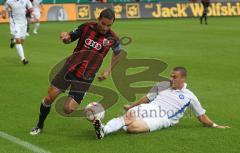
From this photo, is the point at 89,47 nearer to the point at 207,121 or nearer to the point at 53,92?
the point at 53,92

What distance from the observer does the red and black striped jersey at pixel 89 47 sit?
878cm

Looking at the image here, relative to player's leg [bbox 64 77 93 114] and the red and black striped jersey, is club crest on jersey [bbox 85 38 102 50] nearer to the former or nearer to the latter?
the red and black striped jersey

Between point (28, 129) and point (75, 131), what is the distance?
0.82m

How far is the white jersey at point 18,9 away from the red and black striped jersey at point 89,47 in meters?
10.3

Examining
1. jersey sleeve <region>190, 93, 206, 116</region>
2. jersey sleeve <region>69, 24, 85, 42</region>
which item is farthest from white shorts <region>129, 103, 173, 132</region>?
jersey sleeve <region>69, 24, 85, 42</region>

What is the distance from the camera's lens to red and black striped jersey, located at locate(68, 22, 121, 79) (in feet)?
28.8

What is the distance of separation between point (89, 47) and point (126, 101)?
3.09 m

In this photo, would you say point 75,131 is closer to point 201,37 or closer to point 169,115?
point 169,115

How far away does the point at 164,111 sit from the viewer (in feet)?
29.2

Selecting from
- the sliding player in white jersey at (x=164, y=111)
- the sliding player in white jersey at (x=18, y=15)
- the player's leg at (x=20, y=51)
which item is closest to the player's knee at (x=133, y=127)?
the sliding player in white jersey at (x=164, y=111)

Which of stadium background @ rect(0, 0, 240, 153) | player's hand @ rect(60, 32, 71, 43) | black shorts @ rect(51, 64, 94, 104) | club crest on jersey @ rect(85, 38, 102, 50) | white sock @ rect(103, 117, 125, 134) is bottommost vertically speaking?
stadium background @ rect(0, 0, 240, 153)

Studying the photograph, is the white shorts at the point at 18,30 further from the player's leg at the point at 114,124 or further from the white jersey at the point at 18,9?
the player's leg at the point at 114,124

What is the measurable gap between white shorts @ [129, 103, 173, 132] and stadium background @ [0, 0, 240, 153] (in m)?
0.12

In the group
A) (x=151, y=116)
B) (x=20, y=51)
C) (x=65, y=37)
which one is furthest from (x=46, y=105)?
(x=20, y=51)
